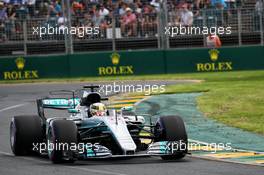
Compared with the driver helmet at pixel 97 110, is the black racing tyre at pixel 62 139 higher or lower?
lower

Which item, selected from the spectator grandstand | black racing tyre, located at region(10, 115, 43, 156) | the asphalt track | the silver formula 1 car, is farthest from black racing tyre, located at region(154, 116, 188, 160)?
the spectator grandstand

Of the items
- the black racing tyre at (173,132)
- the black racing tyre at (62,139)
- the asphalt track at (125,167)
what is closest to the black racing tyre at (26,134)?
the asphalt track at (125,167)

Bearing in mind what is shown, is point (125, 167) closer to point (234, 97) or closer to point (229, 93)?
point (234, 97)

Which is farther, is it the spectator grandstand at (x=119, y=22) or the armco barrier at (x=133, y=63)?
the armco barrier at (x=133, y=63)

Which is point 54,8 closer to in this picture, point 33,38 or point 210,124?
point 33,38

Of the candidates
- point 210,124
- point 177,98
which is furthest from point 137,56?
point 210,124

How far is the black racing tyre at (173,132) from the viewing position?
13.2 meters

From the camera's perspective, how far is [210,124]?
18.0 meters

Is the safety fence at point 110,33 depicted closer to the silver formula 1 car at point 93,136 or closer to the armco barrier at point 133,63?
the armco barrier at point 133,63

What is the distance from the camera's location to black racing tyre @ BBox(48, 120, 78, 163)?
12.7 m

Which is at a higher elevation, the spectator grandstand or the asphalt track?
the spectator grandstand

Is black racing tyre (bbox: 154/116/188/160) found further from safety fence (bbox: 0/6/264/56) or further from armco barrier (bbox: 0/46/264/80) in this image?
armco barrier (bbox: 0/46/264/80)

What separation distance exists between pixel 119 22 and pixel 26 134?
16.9m

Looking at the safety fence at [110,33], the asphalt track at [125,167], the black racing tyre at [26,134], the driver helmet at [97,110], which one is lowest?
the asphalt track at [125,167]
